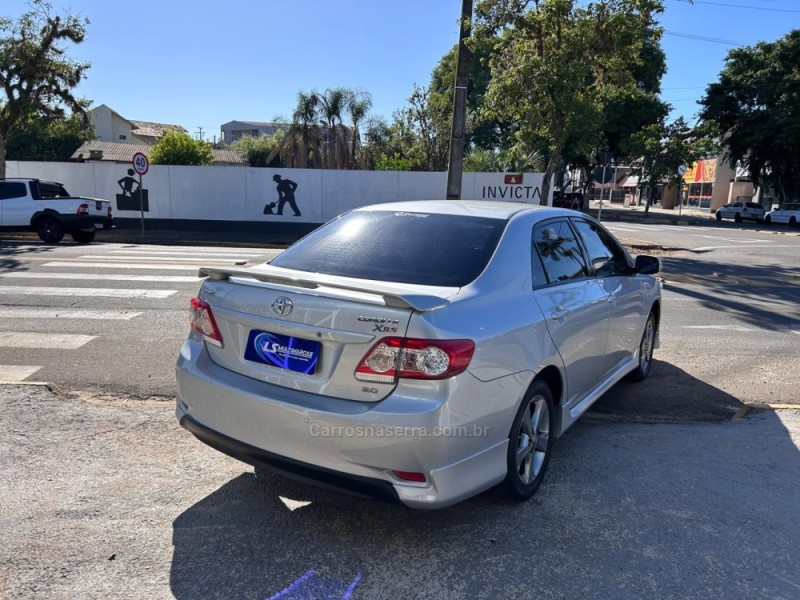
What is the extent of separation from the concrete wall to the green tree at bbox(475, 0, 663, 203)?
5.32m

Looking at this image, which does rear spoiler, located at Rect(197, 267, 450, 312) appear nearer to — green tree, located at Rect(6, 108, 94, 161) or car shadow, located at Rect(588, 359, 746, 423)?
car shadow, located at Rect(588, 359, 746, 423)

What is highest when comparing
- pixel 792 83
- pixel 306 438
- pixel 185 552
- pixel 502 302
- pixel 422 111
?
pixel 792 83

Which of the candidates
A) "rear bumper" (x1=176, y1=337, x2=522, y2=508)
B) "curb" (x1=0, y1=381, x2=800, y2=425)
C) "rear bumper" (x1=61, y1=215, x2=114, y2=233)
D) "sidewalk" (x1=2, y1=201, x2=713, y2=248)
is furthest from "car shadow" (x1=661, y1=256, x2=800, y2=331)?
"rear bumper" (x1=61, y1=215, x2=114, y2=233)

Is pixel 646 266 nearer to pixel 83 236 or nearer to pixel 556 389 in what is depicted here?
pixel 556 389

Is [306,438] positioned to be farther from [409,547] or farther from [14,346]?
[14,346]

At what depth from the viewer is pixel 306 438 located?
286 cm

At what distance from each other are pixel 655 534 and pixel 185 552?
2383 mm

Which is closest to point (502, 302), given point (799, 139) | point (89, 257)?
point (89, 257)

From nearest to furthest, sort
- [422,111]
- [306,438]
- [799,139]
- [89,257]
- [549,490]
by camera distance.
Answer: [306,438] < [549,490] < [89,257] < [422,111] < [799,139]

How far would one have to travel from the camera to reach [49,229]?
16344mm

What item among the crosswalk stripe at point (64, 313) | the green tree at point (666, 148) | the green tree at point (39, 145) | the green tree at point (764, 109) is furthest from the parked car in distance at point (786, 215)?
the green tree at point (39, 145)

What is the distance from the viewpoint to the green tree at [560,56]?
589 inches

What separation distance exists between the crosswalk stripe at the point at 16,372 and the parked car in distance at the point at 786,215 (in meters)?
41.2

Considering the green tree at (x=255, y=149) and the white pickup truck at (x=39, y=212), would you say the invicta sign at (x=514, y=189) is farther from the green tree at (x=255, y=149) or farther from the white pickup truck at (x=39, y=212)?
the green tree at (x=255, y=149)
